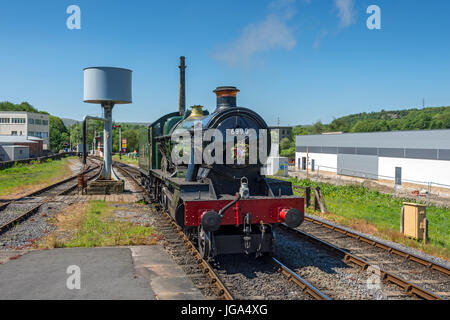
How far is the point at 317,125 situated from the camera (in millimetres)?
121875

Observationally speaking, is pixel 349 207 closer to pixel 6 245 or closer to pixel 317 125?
pixel 6 245

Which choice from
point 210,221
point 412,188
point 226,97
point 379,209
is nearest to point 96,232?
point 210,221

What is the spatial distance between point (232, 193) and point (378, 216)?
10503 mm

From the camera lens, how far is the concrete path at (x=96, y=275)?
658 centimetres

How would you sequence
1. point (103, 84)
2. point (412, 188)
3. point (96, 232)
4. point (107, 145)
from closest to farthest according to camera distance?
point (96, 232) → point (103, 84) → point (107, 145) → point (412, 188)

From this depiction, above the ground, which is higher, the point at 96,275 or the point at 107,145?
the point at 107,145

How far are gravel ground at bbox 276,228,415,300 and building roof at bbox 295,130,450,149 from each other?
26.7 m

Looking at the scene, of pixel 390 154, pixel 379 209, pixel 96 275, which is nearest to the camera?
pixel 96 275

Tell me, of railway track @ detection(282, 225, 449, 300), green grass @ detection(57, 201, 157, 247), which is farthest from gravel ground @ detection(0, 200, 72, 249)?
railway track @ detection(282, 225, 449, 300)

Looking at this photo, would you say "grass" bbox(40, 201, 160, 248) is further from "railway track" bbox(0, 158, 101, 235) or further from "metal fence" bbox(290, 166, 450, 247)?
"metal fence" bbox(290, 166, 450, 247)

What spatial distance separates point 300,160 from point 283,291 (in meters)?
49.3

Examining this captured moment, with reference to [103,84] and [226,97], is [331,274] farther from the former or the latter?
[103,84]

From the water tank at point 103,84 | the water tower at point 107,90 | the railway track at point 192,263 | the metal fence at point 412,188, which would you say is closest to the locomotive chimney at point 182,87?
the water tower at point 107,90

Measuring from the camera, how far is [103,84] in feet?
65.3
